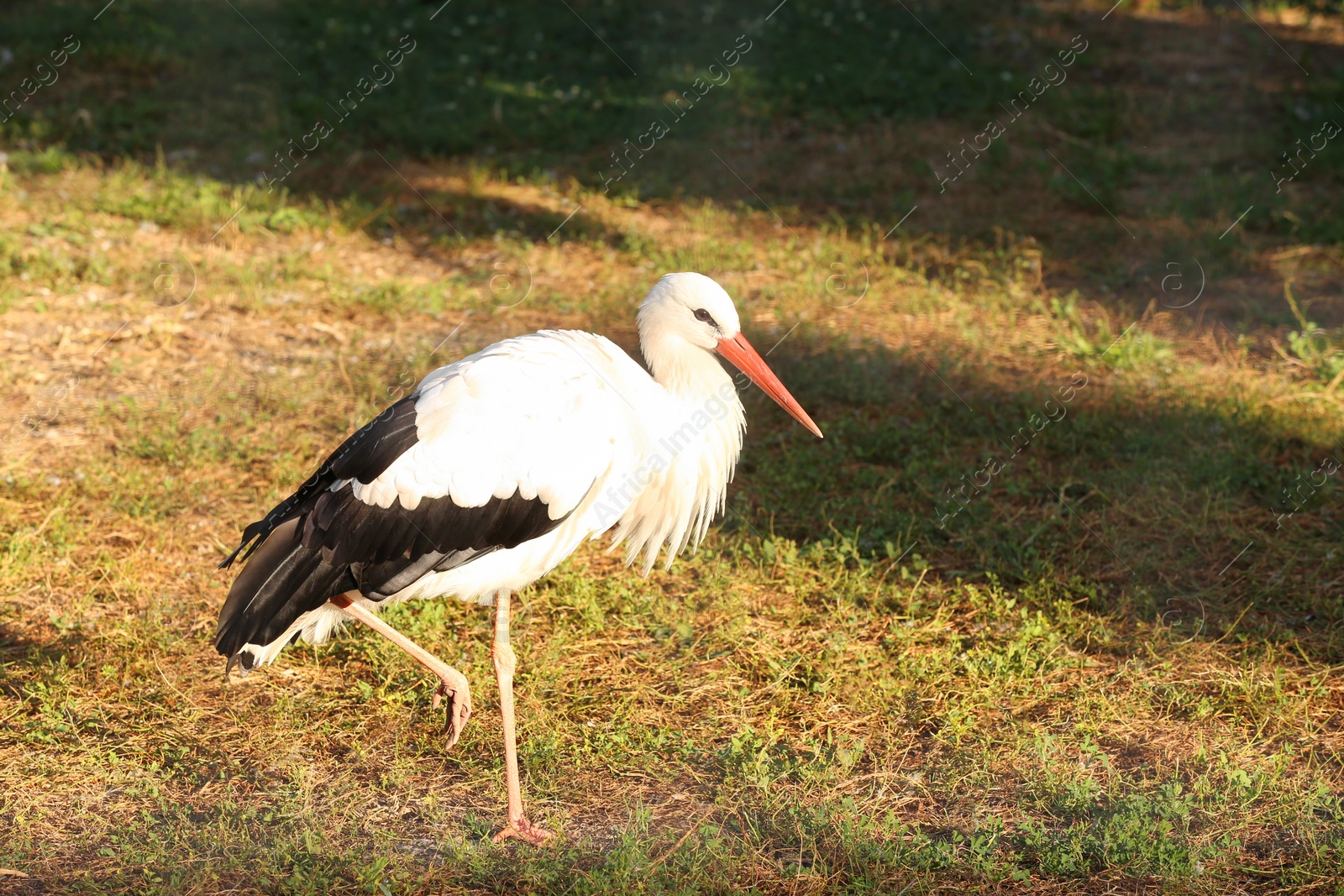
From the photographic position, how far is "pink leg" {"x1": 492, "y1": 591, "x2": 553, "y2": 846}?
3.40 m

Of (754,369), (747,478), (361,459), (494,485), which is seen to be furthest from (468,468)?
(747,478)

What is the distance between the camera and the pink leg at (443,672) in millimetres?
3699

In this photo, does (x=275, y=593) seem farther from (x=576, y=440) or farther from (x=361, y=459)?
(x=576, y=440)

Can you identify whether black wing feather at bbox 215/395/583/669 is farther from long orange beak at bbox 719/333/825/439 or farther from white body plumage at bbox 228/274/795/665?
long orange beak at bbox 719/333/825/439

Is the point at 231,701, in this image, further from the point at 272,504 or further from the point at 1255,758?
the point at 1255,758

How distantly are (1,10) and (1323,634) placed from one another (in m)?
11.2

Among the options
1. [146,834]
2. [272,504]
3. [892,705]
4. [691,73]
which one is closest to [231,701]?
[146,834]

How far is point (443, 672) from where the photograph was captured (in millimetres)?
3699

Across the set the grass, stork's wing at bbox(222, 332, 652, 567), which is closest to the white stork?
stork's wing at bbox(222, 332, 652, 567)

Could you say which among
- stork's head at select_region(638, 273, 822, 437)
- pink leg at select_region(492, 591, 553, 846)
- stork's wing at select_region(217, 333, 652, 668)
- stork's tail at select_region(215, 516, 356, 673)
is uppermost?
stork's head at select_region(638, 273, 822, 437)

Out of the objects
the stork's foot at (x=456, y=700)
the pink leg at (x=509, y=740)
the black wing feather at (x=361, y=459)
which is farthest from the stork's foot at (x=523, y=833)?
the black wing feather at (x=361, y=459)

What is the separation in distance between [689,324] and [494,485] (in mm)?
854

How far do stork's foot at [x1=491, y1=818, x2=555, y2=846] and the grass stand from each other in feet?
0.20

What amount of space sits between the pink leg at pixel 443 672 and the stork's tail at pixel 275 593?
0.45 feet
